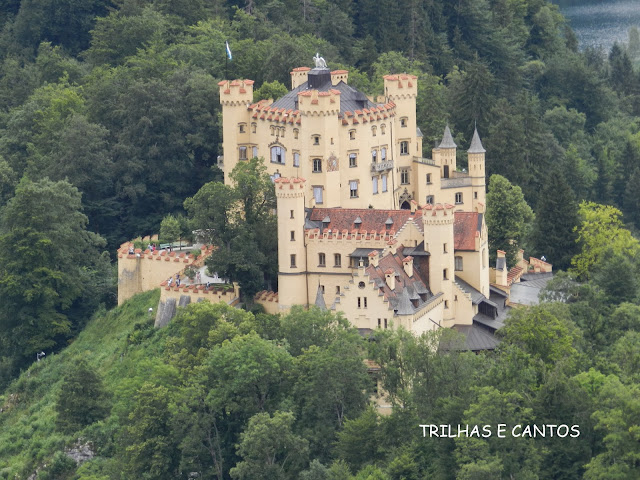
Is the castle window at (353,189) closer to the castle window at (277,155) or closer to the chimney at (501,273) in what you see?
the castle window at (277,155)

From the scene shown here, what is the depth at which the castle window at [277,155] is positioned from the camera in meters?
113

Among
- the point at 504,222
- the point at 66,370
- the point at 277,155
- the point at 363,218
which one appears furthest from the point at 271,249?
the point at 504,222

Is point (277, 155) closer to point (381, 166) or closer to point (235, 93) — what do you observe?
point (235, 93)

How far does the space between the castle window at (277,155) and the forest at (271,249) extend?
18.2 feet

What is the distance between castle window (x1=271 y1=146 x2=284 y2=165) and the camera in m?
113

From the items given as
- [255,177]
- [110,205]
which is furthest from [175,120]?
[255,177]

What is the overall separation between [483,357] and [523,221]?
25.3m

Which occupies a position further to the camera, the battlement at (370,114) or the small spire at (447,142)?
the small spire at (447,142)

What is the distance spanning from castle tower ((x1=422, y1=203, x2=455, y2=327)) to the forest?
430 centimetres

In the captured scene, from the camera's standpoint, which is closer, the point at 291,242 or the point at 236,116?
the point at 291,242

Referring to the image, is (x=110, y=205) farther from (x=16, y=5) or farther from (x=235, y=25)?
(x=16, y=5)

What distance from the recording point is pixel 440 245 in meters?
103

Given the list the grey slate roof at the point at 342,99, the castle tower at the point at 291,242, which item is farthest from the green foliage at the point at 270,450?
the grey slate roof at the point at 342,99

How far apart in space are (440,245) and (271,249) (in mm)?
9446
